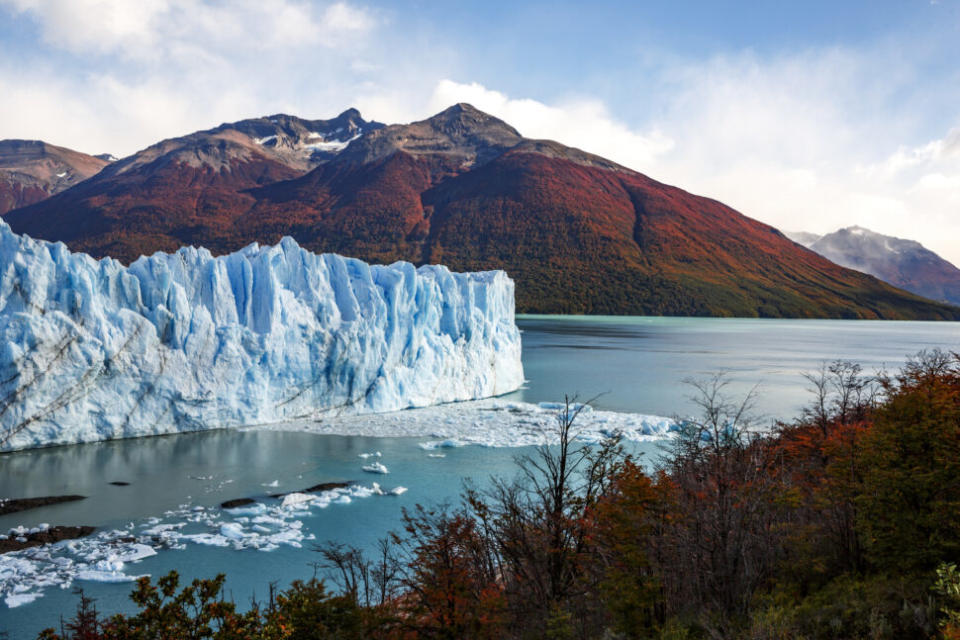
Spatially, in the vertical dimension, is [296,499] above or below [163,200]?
below

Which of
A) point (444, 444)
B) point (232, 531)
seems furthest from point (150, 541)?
point (444, 444)

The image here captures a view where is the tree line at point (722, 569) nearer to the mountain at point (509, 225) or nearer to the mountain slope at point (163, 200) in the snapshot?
the mountain at point (509, 225)

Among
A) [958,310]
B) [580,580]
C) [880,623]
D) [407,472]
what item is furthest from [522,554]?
[958,310]

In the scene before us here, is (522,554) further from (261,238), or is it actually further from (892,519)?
(261,238)

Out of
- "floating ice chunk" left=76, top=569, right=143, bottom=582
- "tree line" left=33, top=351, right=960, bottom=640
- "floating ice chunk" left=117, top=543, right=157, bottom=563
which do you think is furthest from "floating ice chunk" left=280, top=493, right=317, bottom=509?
"tree line" left=33, top=351, right=960, bottom=640

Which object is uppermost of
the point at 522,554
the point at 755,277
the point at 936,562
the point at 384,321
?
the point at 755,277

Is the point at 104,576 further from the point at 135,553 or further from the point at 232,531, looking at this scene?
the point at 232,531

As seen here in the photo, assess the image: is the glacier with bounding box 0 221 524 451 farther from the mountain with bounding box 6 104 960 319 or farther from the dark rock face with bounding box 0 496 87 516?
the mountain with bounding box 6 104 960 319

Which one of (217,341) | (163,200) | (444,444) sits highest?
(163,200)

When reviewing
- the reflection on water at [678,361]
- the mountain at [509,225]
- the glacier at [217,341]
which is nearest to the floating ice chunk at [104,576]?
the glacier at [217,341]
